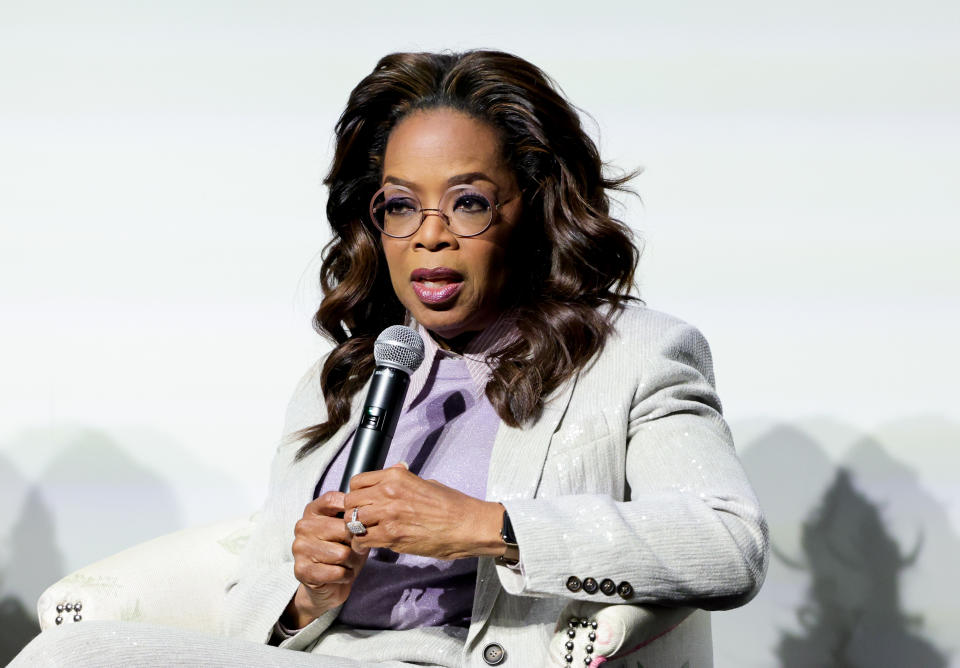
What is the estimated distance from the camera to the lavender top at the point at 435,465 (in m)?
1.88

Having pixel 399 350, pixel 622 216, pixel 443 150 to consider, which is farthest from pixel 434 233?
pixel 622 216

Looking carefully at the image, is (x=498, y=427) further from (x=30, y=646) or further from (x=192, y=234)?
(x=192, y=234)

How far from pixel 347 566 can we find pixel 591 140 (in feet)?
2.93

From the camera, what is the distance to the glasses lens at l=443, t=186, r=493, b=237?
201 centimetres

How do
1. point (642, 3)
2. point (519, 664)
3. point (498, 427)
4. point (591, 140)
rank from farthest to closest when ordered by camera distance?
point (642, 3)
point (591, 140)
point (498, 427)
point (519, 664)

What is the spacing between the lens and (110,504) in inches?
134

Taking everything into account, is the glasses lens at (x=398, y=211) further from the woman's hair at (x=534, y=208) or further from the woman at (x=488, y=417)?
the woman's hair at (x=534, y=208)

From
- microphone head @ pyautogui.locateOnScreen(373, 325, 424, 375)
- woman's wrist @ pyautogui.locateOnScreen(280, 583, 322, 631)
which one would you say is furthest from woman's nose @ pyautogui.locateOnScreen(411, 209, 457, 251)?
woman's wrist @ pyautogui.locateOnScreen(280, 583, 322, 631)

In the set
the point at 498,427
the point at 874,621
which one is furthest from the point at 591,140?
the point at 874,621

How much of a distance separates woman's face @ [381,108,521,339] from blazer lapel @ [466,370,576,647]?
0.78 feet

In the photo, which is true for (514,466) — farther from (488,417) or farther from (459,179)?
(459,179)

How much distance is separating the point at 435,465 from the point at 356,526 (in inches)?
13.2

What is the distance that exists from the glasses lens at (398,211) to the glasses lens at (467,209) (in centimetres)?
6

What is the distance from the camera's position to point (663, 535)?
162cm
